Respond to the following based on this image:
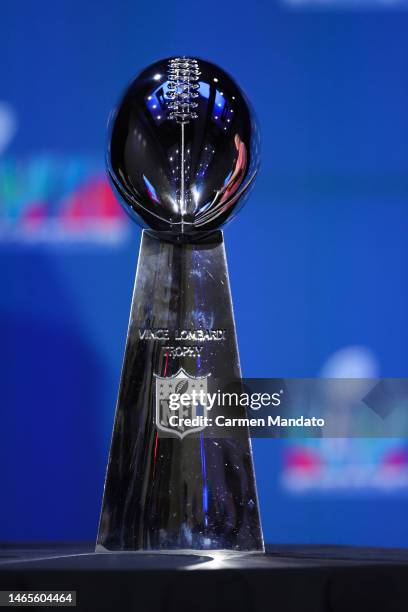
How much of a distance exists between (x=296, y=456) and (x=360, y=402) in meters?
0.12

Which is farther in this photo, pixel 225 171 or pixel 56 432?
pixel 56 432

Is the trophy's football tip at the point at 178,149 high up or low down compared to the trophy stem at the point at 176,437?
up

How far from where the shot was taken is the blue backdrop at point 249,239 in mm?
1311

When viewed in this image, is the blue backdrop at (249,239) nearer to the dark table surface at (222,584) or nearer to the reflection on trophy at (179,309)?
the reflection on trophy at (179,309)

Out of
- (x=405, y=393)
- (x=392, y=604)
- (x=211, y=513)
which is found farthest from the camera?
(x=405, y=393)

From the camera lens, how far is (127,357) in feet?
2.92

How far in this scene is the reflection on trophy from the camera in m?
0.85

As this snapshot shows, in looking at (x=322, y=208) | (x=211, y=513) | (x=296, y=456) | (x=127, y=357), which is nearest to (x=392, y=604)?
(x=211, y=513)

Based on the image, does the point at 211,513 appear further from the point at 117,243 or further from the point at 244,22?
the point at 244,22

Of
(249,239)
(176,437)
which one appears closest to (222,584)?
(176,437)

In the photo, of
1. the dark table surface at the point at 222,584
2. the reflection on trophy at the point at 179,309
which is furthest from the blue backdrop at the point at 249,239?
the dark table surface at the point at 222,584

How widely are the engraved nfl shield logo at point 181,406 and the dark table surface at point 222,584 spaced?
18 centimetres

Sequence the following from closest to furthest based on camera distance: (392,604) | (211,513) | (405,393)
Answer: (392,604)
(211,513)
(405,393)

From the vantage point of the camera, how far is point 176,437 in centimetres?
86
